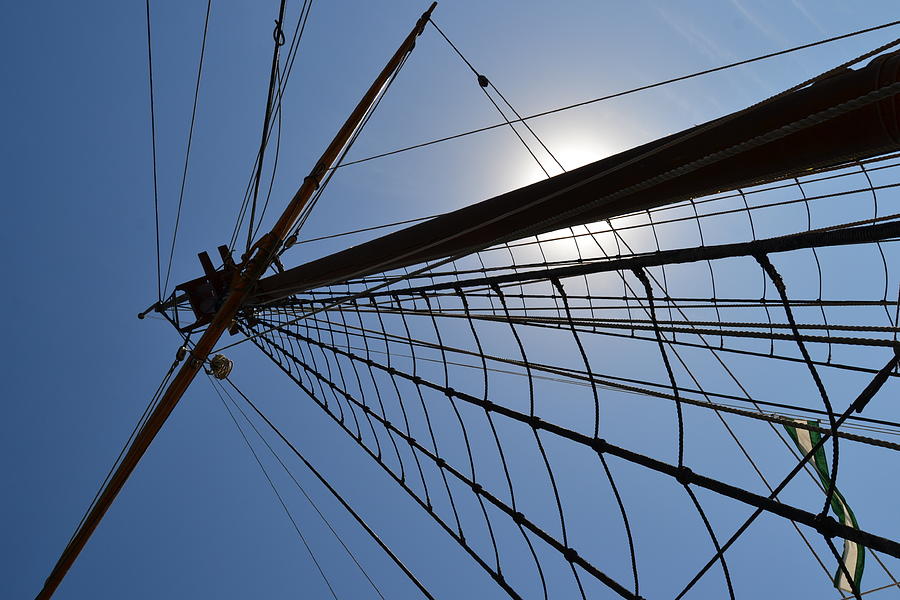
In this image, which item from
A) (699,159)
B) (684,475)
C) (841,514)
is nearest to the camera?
(699,159)

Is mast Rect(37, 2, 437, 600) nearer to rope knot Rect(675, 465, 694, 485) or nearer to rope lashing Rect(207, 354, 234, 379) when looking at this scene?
rope lashing Rect(207, 354, 234, 379)

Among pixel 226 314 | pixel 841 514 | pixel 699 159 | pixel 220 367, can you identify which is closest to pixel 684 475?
pixel 699 159

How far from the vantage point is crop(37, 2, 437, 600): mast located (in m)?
5.87

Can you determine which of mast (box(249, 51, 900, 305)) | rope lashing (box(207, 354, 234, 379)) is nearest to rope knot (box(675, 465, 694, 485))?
mast (box(249, 51, 900, 305))

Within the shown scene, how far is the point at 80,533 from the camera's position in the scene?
5.86 m

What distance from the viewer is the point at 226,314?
6707mm

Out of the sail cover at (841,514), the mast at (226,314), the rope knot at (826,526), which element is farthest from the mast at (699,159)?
the mast at (226,314)

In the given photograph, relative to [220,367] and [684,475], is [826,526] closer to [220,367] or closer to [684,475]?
[684,475]

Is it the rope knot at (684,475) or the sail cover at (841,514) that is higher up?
the sail cover at (841,514)

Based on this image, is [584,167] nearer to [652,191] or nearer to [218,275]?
[652,191]

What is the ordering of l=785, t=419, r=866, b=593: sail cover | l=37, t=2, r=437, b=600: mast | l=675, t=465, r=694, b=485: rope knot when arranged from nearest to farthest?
1. l=675, t=465, r=694, b=485: rope knot
2. l=785, t=419, r=866, b=593: sail cover
3. l=37, t=2, r=437, b=600: mast

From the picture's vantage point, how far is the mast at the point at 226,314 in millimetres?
5867

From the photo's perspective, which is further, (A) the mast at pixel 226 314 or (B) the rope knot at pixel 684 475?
(A) the mast at pixel 226 314

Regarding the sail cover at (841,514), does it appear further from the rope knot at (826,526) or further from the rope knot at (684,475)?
the rope knot at (826,526)
